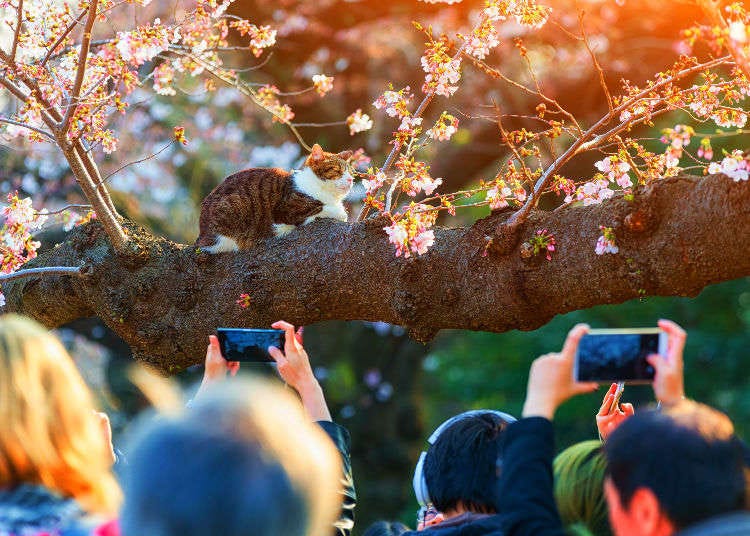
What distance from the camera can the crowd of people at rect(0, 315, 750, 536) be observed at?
3.65ft

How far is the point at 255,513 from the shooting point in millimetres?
1091

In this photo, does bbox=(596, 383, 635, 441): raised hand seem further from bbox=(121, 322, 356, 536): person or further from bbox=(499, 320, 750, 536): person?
bbox=(121, 322, 356, 536): person

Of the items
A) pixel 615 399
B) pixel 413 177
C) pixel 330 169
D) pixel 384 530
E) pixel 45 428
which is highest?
pixel 330 169


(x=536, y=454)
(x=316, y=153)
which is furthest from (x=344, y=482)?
(x=316, y=153)

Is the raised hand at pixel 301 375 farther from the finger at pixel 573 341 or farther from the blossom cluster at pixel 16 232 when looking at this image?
the blossom cluster at pixel 16 232

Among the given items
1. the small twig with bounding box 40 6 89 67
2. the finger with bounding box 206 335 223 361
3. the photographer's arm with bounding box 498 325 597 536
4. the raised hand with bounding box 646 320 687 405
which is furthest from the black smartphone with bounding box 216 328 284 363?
the small twig with bounding box 40 6 89 67

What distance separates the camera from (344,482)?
1.80m

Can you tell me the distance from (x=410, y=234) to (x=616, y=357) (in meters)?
1.33

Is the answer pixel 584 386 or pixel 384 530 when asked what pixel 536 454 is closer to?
pixel 584 386

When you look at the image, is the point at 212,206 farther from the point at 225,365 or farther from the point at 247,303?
the point at 225,365

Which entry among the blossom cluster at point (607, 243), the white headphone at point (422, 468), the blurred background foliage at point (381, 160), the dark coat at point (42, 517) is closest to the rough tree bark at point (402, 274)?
the blossom cluster at point (607, 243)

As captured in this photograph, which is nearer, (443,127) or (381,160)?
(443,127)

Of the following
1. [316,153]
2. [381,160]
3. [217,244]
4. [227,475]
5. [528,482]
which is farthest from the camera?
[381,160]

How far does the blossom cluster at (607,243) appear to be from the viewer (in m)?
2.60
